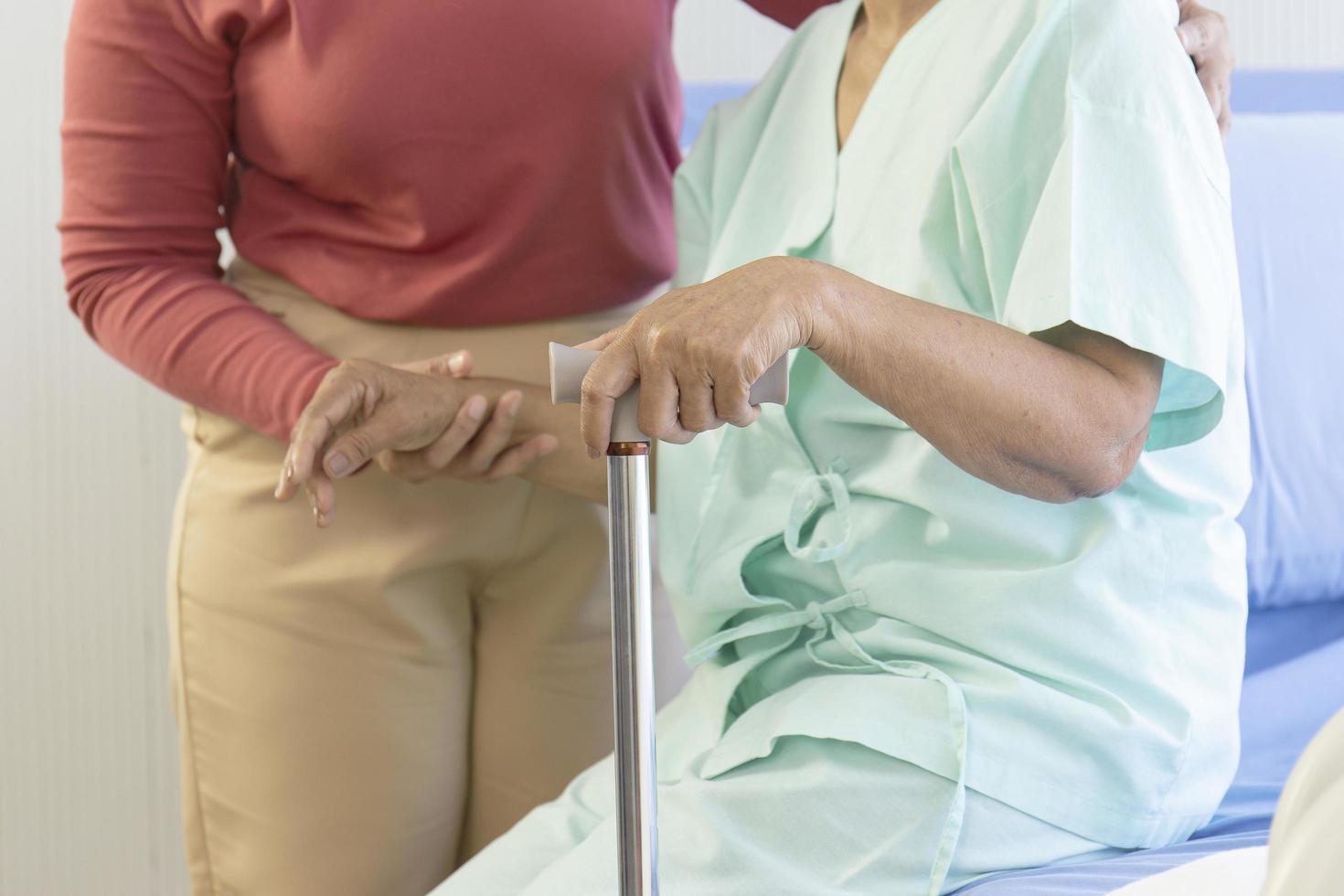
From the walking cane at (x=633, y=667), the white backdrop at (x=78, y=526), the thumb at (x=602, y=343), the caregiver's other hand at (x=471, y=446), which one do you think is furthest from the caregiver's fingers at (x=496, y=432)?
the white backdrop at (x=78, y=526)

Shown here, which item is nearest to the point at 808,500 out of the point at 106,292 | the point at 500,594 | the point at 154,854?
the point at 500,594

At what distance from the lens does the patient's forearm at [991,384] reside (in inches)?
31.1

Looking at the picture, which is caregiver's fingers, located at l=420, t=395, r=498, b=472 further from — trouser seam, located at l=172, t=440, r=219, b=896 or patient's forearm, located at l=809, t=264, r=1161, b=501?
patient's forearm, located at l=809, t=264, r=1161, b=501

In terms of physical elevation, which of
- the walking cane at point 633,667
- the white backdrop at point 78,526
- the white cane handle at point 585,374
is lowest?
the white backdrop at point 78,526

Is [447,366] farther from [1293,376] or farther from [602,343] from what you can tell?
[1293,376]

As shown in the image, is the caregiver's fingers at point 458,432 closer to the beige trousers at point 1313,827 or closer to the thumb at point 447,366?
the thumb at point 447,366

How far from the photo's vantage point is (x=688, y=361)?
70cm

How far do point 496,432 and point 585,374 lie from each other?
0.46m

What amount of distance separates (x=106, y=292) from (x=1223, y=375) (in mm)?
957

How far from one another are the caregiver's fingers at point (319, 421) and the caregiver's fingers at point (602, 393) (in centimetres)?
44

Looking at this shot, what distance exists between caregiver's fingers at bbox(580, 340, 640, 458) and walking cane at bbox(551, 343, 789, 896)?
15mm

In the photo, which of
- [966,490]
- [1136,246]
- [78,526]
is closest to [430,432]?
[966,490]

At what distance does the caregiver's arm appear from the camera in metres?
0.70

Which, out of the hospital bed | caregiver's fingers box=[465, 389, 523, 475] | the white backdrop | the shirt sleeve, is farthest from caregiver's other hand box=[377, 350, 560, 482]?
the white backdrop
